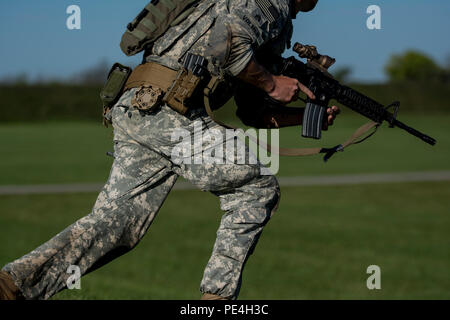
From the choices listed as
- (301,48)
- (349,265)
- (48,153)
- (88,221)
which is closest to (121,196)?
(88,221)

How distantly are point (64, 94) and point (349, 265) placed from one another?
40755mm

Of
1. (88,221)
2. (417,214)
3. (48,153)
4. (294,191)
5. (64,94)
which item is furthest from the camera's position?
(64,94)

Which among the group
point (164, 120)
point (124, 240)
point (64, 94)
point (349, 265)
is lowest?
point (349, 265)

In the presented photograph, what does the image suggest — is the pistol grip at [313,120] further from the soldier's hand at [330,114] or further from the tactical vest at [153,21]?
the tactical vest at [153,21]

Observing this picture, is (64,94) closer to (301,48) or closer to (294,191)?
(294,191)

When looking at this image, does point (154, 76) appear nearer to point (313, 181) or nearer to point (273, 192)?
point (273, 192)

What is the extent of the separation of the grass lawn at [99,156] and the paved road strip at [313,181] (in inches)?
38.5

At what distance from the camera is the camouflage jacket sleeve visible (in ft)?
11.4

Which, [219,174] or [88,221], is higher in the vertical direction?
[219,174]

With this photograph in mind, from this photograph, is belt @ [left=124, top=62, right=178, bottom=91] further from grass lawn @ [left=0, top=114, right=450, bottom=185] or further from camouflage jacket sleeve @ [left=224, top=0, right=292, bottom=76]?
grass lawn @ [left=0, top=114, right=450, bottom=185]

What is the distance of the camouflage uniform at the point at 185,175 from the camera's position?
350 centimetres

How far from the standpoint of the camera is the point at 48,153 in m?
25.5

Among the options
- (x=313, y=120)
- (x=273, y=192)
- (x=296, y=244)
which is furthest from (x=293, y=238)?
(x=273, y=192)

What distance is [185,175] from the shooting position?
147 inches
